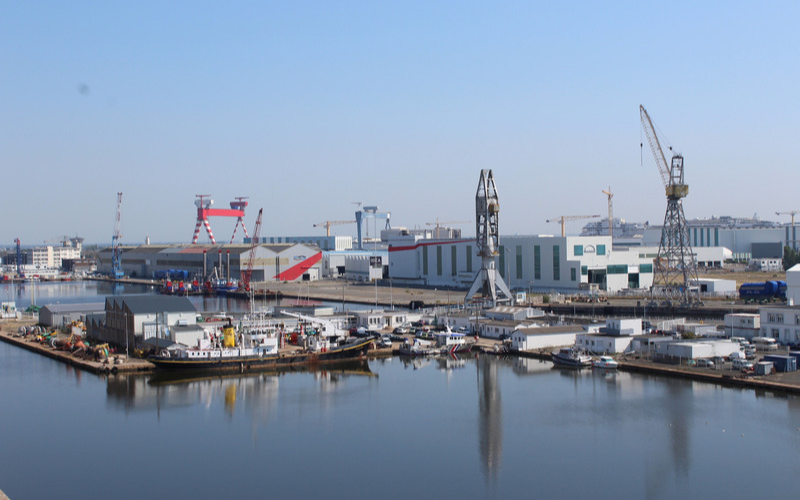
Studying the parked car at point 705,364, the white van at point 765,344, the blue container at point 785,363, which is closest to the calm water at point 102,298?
the white van at point 765,344

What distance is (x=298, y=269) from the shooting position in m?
35.5

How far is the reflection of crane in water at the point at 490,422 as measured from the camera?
814 centimetres

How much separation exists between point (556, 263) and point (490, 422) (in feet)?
50.2

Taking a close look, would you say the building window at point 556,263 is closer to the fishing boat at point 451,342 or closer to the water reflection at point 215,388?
the fishing boat at point 451,342

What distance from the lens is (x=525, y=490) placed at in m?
7.40

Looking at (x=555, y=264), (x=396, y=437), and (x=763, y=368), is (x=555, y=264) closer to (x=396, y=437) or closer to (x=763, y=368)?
(x=763, y=368)

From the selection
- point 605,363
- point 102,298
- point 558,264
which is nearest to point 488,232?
point 558,264

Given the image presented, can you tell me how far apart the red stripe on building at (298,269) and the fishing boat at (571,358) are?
22608mm

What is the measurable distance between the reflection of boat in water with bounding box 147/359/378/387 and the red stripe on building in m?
21.3

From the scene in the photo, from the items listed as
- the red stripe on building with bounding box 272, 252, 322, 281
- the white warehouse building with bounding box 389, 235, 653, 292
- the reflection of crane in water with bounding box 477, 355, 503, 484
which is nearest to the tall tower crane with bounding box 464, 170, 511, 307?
the white warehouse building with bounding box 389, 235, 653, 292

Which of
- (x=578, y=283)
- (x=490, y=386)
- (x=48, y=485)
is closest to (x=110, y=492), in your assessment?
(x=48, y=485)

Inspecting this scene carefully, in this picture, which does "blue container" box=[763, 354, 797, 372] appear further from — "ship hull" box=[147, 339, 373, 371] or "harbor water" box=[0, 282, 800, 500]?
"ship hull" box=[147, 339, 373, 371]

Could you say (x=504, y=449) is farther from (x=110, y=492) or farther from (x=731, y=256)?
(x=731, y=256)

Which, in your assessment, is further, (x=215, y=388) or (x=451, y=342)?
(x=451, y=342)
